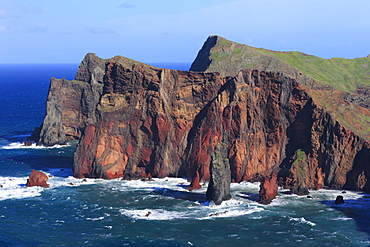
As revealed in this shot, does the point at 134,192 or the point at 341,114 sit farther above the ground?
the point at 341,114

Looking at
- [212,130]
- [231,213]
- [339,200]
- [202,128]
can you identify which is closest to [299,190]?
[339,200]

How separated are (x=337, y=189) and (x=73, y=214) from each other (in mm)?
61399

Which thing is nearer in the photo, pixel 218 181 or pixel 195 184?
pixel 218 181

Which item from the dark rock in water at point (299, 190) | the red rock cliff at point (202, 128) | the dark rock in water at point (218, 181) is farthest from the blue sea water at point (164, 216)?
the red rock cliff at point (202, 128)

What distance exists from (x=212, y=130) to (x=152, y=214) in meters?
35.8

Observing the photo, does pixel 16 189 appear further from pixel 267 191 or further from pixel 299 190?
pixel 299 190

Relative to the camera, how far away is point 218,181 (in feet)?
382

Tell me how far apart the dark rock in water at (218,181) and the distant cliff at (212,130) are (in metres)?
11.3

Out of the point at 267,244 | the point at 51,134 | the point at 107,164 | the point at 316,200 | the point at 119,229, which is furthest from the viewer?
the point at 51,134

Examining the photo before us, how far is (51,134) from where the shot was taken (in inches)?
7500

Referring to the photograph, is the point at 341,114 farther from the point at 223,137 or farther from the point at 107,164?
the point at 107,164

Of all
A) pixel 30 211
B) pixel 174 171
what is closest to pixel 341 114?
pixel 174 171

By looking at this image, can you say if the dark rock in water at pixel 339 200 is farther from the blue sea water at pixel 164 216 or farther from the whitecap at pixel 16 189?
the whitecap at pixel 16 189

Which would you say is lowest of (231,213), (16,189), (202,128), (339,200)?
(231,213)
